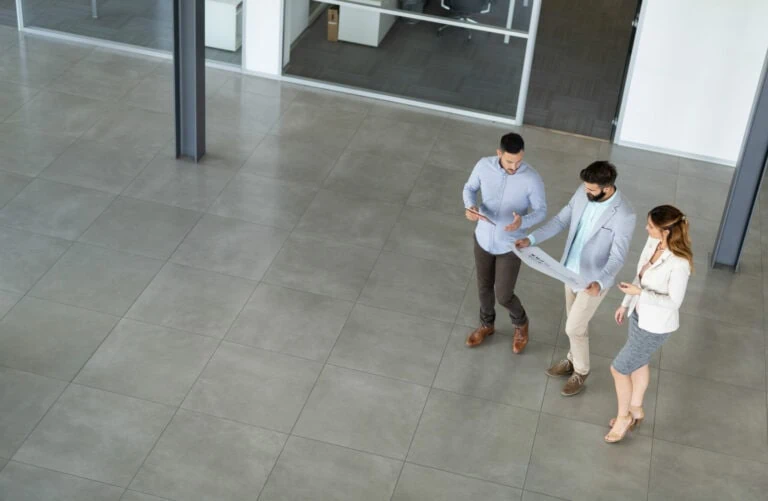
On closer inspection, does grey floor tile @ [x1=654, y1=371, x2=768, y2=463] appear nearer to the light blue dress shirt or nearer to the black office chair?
the light blue dress shirt

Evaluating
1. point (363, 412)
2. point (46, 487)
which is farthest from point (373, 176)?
point (46, 487)

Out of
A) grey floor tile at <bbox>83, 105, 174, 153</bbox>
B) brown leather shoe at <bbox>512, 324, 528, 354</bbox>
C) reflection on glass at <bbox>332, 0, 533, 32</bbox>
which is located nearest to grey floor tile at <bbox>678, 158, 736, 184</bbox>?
reflection on glass at <bbox>332, 0, 533, 32</bbox>

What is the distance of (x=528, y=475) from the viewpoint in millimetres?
5969

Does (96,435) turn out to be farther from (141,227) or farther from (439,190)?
(439,190)

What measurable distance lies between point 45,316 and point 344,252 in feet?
7.29

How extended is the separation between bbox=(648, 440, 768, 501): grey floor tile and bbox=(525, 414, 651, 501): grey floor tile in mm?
78

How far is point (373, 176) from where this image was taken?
8.83m

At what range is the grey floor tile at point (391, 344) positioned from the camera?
669 cm

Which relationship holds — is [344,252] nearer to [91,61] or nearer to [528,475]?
[528,475]

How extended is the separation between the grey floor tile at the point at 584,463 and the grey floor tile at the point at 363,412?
0.79 m

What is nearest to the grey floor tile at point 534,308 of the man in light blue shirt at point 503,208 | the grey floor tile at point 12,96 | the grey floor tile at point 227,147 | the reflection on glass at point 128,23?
the man in light blue shirt at point 503,208

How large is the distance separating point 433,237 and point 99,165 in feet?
9.49

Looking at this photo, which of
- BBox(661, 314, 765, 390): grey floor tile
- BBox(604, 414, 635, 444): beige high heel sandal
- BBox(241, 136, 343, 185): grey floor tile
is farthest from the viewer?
BBox(241, 136, 343, 185): grey floor tile

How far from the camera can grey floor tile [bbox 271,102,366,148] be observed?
30.7ft
